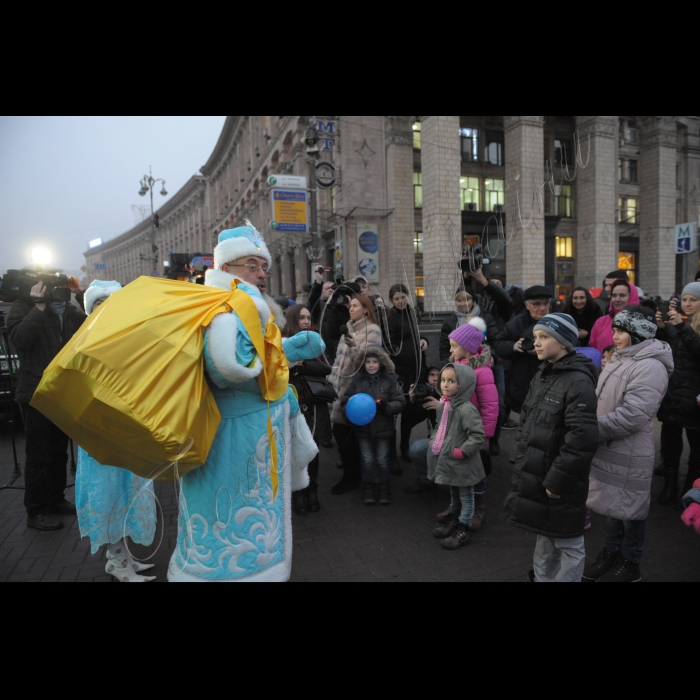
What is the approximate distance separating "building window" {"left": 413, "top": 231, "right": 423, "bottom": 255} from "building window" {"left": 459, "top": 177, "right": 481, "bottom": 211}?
3437mm

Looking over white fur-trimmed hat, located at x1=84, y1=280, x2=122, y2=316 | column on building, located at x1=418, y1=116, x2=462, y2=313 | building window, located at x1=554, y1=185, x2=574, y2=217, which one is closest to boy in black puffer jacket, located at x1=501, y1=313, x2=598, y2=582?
white fur-trimmed hat, located at x1=84, y1=280, x2=122, y2=316

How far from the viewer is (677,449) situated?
4.42 meters

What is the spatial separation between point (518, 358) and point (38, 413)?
459 cm

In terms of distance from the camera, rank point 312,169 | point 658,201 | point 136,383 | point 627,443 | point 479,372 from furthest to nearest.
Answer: point 658,201, point 312,169, point 479,372, point 627,443, point 136,383

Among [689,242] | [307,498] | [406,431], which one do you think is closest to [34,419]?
[307,498]

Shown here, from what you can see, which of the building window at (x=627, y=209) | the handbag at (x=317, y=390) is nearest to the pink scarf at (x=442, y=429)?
the handbag at (x=317, y=390)

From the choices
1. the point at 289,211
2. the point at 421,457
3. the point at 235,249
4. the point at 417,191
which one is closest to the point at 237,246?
the point at 235,249

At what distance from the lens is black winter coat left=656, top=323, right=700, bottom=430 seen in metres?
4.18

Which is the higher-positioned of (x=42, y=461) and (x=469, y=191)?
(x=469, y=191)

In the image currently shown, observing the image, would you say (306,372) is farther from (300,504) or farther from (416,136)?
(416,136)

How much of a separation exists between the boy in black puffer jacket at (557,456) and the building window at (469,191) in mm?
23822
